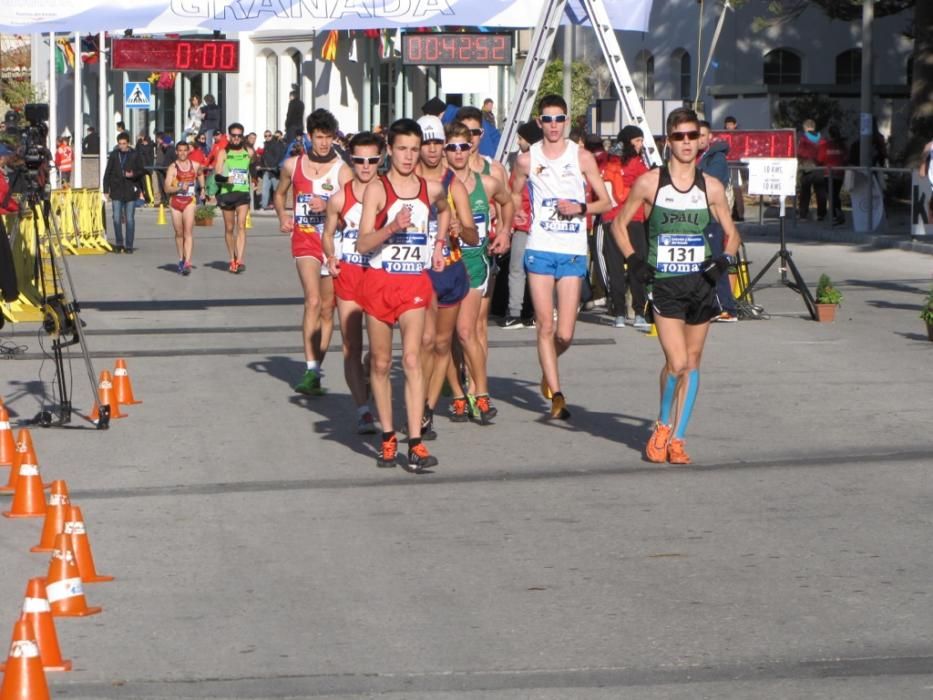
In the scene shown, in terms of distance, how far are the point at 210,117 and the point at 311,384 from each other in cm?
3188

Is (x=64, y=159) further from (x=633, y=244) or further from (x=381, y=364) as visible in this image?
(x=381, y=364)

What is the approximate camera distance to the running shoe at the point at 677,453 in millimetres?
10016

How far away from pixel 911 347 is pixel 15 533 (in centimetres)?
901

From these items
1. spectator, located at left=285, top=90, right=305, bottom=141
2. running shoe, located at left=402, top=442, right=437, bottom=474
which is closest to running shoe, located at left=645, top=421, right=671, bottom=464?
running shoe, located at left=402, top=442, right=437, bottom=474

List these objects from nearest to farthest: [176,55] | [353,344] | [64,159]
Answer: [353,344] → [176,55] → [64,159]

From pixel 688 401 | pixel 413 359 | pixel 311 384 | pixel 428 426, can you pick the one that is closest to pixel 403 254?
pixel 413 359

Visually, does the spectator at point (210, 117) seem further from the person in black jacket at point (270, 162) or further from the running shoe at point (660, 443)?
the running shoe at point (660, 443)

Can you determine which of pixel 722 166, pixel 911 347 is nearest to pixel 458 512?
pixel 911 347

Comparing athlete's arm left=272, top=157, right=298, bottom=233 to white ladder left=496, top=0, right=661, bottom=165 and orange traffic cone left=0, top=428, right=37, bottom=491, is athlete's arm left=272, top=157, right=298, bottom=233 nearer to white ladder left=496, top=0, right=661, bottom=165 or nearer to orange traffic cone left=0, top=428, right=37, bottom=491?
orange traffic cone left=0, top=428, right=37, bottom=491

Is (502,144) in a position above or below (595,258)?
above

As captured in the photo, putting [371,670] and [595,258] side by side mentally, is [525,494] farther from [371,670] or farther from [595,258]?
[595,258]

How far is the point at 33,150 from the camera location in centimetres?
1110

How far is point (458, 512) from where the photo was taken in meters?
8.82

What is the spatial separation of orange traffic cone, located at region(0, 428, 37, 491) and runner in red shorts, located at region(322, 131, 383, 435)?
194cm
